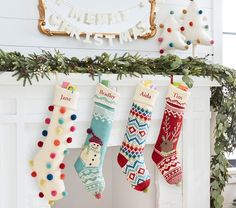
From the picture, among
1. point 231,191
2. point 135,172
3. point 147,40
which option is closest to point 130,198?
point 135,172

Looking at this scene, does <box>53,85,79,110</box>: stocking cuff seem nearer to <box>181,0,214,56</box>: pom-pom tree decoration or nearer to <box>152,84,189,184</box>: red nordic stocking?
<box>152,84,189,184</box>: red nordic stocking

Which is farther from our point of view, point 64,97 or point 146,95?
point 146,95

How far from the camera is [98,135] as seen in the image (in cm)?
227

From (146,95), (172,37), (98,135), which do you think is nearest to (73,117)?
(98,135)

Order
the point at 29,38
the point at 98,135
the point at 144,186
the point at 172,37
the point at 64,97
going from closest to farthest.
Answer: the point at 64,97, the point at 98,135, the point at 144,186, the point at 29,38, the point at 172,37

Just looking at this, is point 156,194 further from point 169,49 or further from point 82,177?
point 169,49

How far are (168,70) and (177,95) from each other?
15 centimetres

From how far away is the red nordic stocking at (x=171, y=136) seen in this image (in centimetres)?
244

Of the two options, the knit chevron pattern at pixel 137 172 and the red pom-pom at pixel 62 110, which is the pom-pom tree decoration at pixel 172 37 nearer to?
the knit chevron pattern at pixel 137 172

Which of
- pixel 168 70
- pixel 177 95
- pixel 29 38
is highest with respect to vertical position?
pixel 29 38

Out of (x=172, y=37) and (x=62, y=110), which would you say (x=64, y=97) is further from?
(x=172, y=37)

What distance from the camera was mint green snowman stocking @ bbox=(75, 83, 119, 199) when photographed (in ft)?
7.43

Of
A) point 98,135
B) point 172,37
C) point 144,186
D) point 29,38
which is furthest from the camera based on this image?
point 172,37

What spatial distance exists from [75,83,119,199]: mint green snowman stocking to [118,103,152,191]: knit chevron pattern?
132mm
